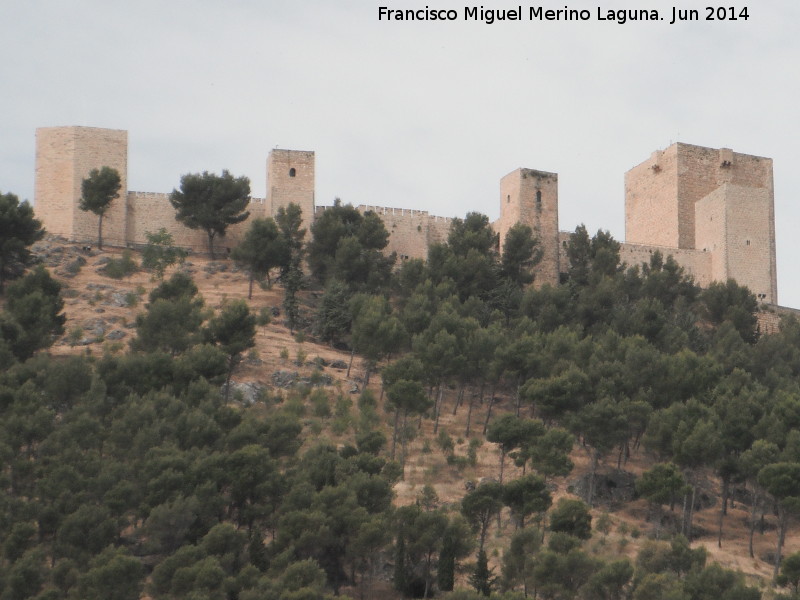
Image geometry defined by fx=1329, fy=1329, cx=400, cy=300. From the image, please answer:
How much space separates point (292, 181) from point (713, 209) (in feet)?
41.2

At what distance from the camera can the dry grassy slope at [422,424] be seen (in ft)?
77.0

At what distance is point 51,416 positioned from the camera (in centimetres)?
2255

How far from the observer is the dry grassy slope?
77.0ft

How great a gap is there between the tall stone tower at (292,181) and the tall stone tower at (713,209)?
38.3ft

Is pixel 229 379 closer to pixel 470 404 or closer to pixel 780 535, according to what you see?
pixel 470 404

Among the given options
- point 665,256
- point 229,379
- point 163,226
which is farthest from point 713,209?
point 229,379

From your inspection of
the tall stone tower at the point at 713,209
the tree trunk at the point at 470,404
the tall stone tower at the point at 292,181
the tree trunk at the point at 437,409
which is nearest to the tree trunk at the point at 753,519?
the tree trunk at the point at 470,404

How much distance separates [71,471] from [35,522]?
995 mm

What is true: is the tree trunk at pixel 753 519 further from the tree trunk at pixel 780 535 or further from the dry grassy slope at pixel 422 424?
the tree trunk at pixel 780 535

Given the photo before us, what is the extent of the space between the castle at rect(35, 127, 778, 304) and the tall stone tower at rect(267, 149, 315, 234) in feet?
0.09

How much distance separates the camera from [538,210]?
3791cm

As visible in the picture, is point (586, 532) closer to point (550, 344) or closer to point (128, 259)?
point (550, 344)

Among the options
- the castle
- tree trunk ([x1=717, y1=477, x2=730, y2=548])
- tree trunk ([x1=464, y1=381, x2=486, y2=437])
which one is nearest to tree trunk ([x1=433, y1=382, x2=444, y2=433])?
tree trunk ([x1=464, y1=381, x2=486, y2=437])

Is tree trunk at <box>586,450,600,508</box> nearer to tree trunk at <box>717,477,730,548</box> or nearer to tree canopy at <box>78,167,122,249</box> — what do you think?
tree trunk at <box>717,477,730,548</box>
